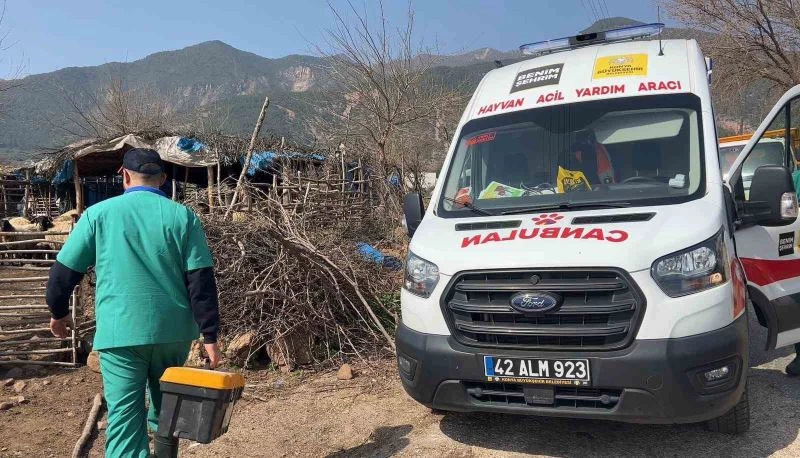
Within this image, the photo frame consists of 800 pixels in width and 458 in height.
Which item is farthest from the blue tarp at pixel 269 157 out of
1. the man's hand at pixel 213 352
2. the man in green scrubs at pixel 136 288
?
the man's hand at pixel 213 352

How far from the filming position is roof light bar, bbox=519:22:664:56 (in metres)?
5.45

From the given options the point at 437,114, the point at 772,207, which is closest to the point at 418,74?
the point at 437,114

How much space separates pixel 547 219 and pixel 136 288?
235 centimetres

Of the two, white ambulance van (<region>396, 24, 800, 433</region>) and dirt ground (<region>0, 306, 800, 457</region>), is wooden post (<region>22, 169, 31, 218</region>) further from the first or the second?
white ambulance van (<region>396, 24, 800, 433</region>)

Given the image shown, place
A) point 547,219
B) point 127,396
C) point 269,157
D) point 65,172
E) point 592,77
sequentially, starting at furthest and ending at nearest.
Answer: point 65,172
point 269,157
point 592,77
point 547,219
point 127,396

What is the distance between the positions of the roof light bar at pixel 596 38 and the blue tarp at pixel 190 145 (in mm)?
13273

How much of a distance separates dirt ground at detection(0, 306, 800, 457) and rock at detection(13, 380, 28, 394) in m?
0.06

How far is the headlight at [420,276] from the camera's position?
3.71 meters

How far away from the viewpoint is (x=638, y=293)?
10.5 feet

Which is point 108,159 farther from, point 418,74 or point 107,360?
point 107,360

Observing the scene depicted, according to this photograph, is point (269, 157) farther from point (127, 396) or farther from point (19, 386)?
point (127, 396)

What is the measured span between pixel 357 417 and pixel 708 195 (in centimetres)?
289

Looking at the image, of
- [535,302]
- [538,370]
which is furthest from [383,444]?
[535,302]

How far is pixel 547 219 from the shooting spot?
371cm
